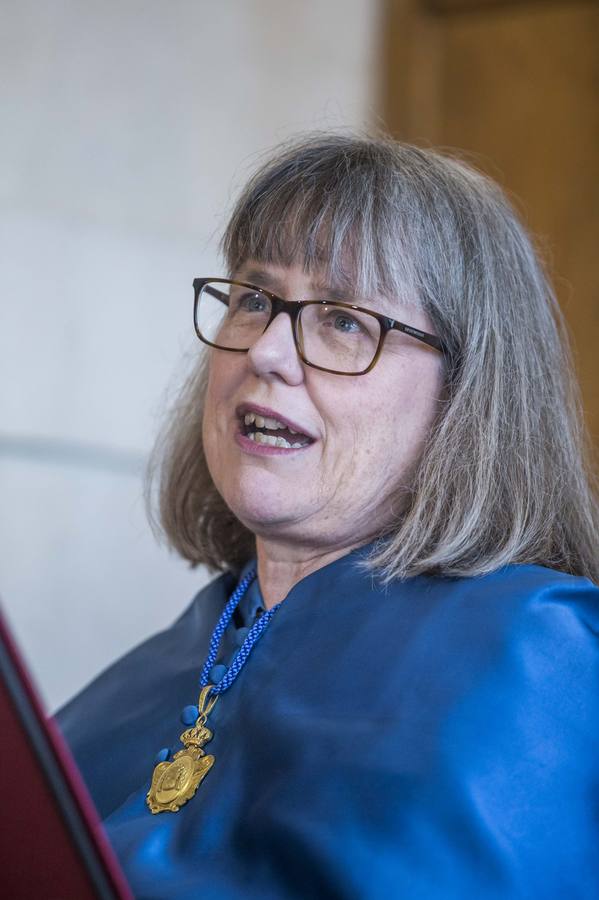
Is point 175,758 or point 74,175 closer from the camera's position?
point 175,758

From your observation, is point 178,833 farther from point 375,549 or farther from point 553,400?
point 553,400

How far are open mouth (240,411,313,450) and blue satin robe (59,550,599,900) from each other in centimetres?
17

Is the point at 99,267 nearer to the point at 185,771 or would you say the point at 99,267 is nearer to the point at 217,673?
the point at 217,673

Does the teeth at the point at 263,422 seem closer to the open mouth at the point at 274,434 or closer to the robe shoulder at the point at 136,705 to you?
the open mouth at the point at 274,434

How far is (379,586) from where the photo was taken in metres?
1.53

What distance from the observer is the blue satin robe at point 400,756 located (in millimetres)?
1230

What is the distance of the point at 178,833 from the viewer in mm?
1448

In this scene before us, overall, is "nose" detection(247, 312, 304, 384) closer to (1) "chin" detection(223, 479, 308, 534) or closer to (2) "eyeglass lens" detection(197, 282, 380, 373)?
(2) "eyeglass lens" detection(197, 282, 380, 373)

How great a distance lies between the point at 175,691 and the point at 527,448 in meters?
0.61

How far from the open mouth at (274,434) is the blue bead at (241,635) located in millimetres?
255

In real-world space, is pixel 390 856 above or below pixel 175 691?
above

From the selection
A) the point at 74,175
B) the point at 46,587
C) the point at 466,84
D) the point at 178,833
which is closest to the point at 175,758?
the point at 178,833

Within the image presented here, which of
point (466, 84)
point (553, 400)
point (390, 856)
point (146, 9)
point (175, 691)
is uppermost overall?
point (146, 9)

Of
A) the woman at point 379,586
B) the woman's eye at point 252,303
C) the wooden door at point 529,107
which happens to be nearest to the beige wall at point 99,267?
the wooden door at point 529,107
